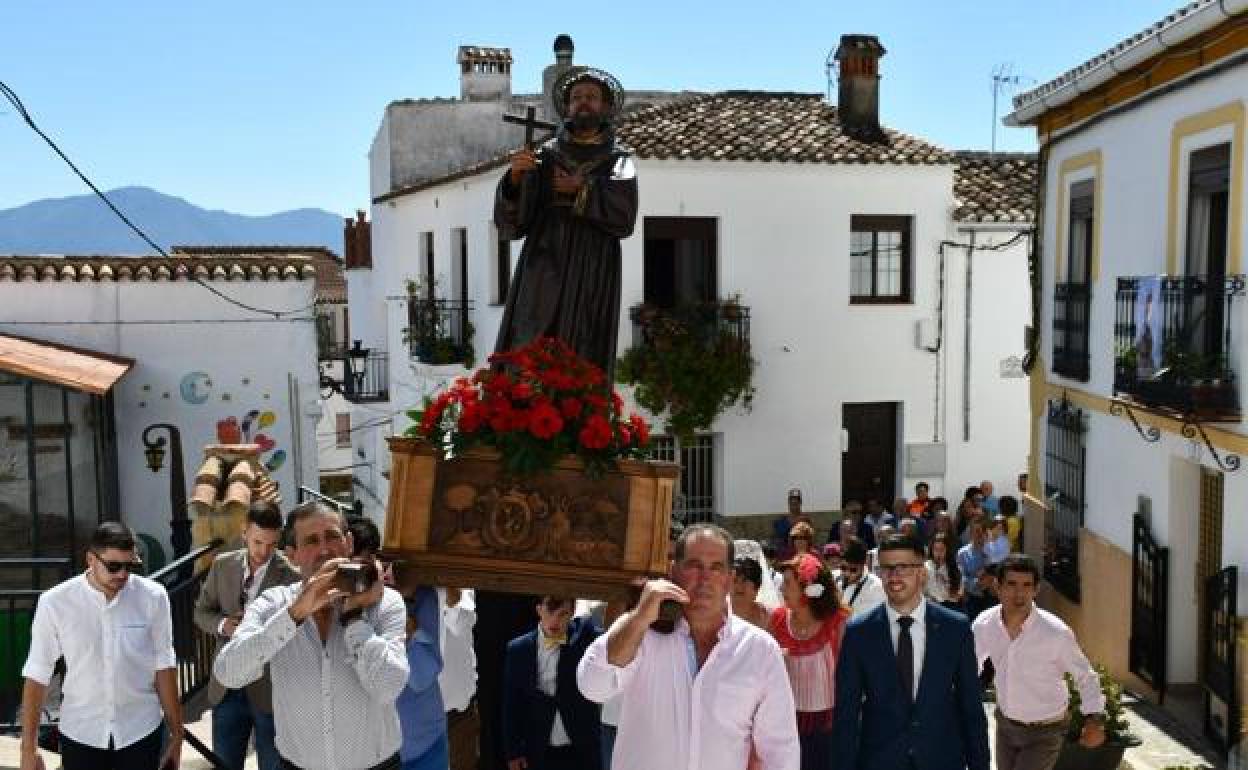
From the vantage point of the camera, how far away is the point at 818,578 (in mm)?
5152

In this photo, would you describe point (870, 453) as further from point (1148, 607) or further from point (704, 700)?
point (704, 700)

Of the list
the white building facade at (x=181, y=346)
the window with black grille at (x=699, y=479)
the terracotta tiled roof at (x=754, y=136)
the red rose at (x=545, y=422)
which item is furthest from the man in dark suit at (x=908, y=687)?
the window with black grille at (x=699, y=479)

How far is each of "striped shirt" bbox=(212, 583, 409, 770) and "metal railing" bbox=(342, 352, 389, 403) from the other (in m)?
20.9

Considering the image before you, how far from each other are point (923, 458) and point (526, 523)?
1410 centimetres

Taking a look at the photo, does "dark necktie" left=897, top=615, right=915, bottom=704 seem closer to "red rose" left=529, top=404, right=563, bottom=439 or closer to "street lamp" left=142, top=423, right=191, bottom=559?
"red rose" left=529, top=404, right=563, bottom=439

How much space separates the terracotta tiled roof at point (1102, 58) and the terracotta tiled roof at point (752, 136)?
331cm

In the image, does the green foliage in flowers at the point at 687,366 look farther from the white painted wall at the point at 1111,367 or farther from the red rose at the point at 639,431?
the red rose at the point at 639,431

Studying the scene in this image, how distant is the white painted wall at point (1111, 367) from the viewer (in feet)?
30.4

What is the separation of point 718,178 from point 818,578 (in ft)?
38.6

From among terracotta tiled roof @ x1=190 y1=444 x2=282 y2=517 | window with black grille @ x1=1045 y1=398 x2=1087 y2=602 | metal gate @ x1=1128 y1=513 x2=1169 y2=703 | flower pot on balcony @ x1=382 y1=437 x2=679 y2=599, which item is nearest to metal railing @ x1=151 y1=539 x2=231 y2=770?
terracotta tiled roof @ x1=190 y1=444 x2=282 y2=517

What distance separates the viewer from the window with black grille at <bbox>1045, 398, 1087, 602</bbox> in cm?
1245

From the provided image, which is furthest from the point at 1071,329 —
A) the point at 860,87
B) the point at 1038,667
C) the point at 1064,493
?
the point at 1038,667

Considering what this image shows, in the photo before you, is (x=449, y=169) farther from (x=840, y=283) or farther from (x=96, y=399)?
(x=96, y=399)

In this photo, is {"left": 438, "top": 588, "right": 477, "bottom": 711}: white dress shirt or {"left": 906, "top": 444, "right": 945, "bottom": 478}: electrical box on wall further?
{"left": 906, "top": 444, "right": 945, "bottom": 478}: electrical box on wall
